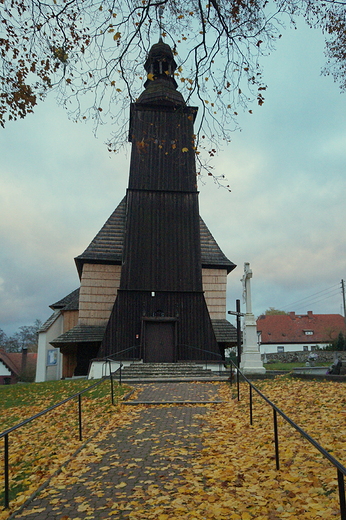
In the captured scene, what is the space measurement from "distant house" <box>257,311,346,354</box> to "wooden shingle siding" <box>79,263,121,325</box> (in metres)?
33.5

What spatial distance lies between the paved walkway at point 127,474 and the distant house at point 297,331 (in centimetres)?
4677

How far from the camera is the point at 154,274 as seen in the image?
68.8ft

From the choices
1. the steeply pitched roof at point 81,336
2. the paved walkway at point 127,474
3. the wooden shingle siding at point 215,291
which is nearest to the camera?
the paved walkway at point 127,474

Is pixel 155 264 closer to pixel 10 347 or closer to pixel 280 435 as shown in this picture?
pixel 280 435

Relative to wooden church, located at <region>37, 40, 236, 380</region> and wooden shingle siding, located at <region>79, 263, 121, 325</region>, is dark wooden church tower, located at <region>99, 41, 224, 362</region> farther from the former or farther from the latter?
wooden shingle siding, located at <region>79, 263, 121, 325</region>

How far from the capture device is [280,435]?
21.6 feet

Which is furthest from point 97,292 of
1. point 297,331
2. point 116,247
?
point 297,331

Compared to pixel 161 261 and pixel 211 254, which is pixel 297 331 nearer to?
pixel 211 254

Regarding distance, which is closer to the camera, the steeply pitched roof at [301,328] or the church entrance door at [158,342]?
the church entrance door at [158,342]

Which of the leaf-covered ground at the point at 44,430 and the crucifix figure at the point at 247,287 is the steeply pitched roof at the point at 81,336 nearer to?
the leaf-covered ground at the point at 44,430

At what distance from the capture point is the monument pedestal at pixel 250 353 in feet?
48.0

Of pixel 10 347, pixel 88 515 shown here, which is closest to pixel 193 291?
pixel 88 515

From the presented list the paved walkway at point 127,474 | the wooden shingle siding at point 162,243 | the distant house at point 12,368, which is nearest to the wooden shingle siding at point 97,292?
the wooden shingle siding at point 162,243

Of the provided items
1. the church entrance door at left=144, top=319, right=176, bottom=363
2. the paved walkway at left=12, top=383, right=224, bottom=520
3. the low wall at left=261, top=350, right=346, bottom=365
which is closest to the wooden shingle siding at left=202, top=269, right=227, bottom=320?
the church entrance door at left=144, top=319, right=176, bottom=363
